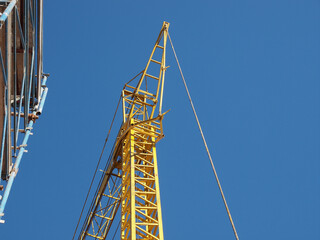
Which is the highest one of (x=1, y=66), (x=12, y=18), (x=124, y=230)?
(x=12, y=18)

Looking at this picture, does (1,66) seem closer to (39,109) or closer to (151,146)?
(39,109)

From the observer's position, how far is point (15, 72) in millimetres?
14523

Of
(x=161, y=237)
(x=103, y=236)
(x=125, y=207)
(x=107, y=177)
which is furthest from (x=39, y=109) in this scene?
(x=103, y=236)

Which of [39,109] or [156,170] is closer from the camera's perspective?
[39,109]

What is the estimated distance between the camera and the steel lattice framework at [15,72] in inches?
527

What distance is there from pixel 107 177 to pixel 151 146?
5344mm

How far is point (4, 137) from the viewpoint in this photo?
561 inches

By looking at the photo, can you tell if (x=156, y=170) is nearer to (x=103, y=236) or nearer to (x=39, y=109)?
(x=39, y=109)

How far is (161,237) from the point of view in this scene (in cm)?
1950

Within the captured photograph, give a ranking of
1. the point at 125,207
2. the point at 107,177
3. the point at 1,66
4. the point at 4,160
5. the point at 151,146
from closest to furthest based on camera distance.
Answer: the point at 1,66, the point at 4,160, the point at 125,207, the point at 151,146, the point at 107,177

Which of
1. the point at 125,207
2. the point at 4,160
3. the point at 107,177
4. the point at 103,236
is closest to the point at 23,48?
the point at 4,160

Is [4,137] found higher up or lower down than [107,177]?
lower down

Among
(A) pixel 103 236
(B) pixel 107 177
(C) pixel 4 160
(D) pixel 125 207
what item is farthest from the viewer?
(A) pixel 103 236

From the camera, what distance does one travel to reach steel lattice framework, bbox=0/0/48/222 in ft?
44.0
